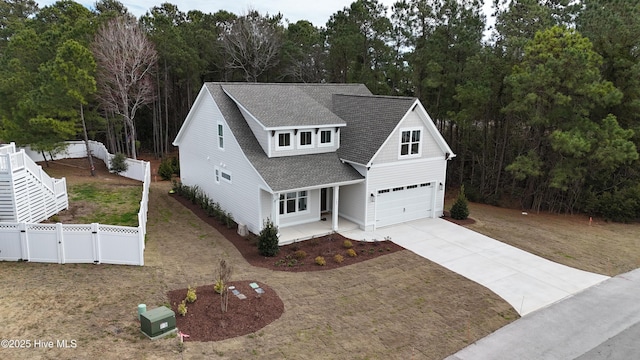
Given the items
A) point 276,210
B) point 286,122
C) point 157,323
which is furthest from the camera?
point 286,122

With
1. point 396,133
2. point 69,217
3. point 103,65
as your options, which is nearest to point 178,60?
point 103,65

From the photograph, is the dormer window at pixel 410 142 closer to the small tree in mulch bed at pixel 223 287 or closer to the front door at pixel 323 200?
the front door at pixel 323 200

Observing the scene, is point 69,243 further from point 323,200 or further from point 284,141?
point 323,200

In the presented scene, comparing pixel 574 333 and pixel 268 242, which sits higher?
pixel 268 242

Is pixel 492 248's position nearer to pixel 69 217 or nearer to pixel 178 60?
pixel 69 217

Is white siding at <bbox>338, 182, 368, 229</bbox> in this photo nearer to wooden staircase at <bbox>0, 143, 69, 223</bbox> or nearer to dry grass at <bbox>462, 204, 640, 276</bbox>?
dry grass at <bbox>462, 204, 640, 276</bbox>

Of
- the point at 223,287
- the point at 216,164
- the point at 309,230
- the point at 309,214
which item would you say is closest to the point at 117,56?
the point at 216,164

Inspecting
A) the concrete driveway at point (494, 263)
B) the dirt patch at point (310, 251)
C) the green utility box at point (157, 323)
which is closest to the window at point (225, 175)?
the dirt patch at point (310, 251)
